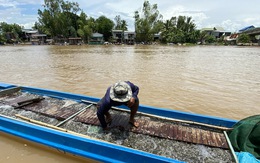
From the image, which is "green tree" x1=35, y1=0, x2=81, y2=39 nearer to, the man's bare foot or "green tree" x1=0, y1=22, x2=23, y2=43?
"green tree" x1=0, y1=22, x2=23, y2=43

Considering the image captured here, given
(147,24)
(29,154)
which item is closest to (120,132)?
(29,154)

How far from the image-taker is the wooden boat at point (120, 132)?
2.27 m

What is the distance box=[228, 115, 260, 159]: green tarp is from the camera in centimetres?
237

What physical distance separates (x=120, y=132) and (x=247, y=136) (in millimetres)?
2005

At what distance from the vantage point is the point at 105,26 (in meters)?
55.1

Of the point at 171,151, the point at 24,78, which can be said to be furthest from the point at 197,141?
the point at 24,78

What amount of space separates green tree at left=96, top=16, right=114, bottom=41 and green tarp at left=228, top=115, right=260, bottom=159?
187 feet

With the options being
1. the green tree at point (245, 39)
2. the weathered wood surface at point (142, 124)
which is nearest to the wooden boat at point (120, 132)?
the weathered wood surface at point (142, 124)

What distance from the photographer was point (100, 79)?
8.31 m

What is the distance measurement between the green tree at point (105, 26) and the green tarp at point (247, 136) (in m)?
56.9

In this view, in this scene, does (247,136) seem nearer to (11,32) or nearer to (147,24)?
(147,24)

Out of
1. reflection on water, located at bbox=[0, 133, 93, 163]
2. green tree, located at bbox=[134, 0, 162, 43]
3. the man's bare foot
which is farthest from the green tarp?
green tree, located at bbox=[134, 0, 162, 43]

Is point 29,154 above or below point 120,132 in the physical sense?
below

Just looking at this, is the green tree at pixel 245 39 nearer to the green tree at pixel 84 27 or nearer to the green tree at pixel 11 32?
the green tree at pixel 84 27
